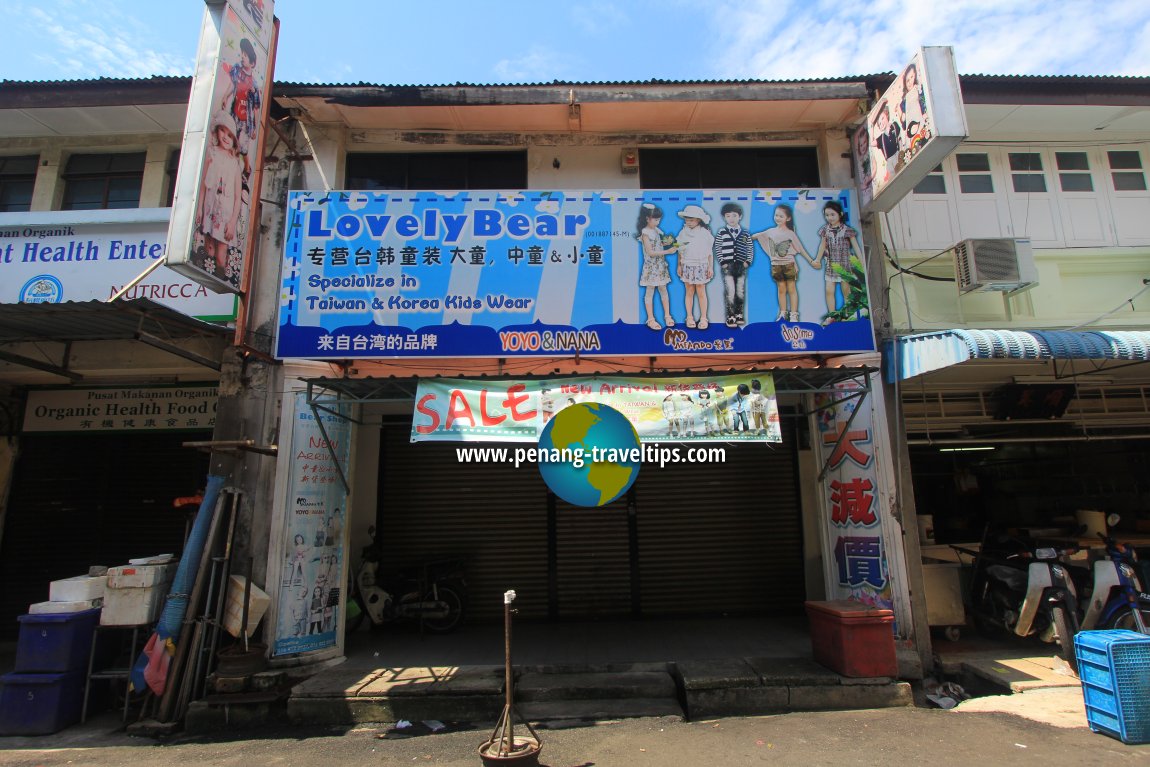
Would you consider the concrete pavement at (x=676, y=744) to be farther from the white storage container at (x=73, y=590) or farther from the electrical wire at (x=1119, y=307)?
the electrical wire at (x=1119, y=307)

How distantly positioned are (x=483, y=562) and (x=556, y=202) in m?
5.26

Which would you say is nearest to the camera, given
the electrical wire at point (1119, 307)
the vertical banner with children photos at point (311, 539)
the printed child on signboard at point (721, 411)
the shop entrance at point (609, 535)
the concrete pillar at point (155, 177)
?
the printed child on signboard at point (721, 411)

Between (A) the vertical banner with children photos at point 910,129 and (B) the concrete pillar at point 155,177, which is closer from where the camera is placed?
(A) the vertical banner with children photos at point 910,129

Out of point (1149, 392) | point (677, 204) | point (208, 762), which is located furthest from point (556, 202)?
point (1149, 392)

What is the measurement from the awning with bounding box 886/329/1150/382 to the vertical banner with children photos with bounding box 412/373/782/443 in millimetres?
1918

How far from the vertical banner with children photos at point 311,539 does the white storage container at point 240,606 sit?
23cm

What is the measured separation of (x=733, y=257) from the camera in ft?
24.3

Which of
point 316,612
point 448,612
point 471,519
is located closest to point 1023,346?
A: point 471,519

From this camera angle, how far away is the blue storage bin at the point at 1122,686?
189 inches

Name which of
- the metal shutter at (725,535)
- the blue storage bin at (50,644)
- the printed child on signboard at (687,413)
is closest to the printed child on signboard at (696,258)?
the printed child on signboard at (687,413)

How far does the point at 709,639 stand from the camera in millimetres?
7547

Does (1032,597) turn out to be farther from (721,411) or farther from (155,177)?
(155,177)

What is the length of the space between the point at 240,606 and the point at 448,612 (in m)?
2.72

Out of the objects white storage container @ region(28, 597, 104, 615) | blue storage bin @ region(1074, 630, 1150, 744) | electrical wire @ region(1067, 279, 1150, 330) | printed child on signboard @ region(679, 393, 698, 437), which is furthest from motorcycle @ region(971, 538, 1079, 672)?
white storage container @ region(28, 597, 104, 615)
